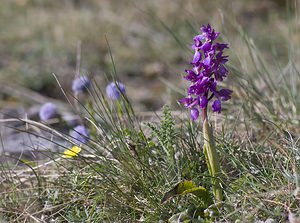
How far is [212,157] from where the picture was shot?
2012 mm

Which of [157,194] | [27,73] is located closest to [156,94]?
[27,73]

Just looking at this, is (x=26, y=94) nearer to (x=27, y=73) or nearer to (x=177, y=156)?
(x=27, y=73)

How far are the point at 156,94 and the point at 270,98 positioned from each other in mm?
2135

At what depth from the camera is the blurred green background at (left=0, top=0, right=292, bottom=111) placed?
491 centimetres

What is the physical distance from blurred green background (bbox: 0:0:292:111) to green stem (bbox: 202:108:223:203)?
8.73 ft

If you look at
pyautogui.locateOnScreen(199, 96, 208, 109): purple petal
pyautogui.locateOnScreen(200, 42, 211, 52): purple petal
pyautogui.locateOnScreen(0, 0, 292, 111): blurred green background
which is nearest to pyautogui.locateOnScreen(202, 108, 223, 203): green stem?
pyautogui.locateOnScreen(199, 96, 208, 109): purple petal

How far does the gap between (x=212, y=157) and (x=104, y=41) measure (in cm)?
388

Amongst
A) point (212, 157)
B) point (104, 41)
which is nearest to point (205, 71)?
point (212, 157)

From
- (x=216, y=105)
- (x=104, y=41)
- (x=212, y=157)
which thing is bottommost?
(x=212, y=157)

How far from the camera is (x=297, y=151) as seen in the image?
6.86 feet

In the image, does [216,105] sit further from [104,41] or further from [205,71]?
[104,41]

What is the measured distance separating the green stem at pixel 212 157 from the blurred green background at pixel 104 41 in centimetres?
266

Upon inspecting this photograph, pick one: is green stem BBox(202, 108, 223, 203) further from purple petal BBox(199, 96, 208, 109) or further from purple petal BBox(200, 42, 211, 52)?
purple petal BBox(200, 42, 211, 52)

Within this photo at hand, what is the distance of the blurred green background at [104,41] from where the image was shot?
16.1ft
